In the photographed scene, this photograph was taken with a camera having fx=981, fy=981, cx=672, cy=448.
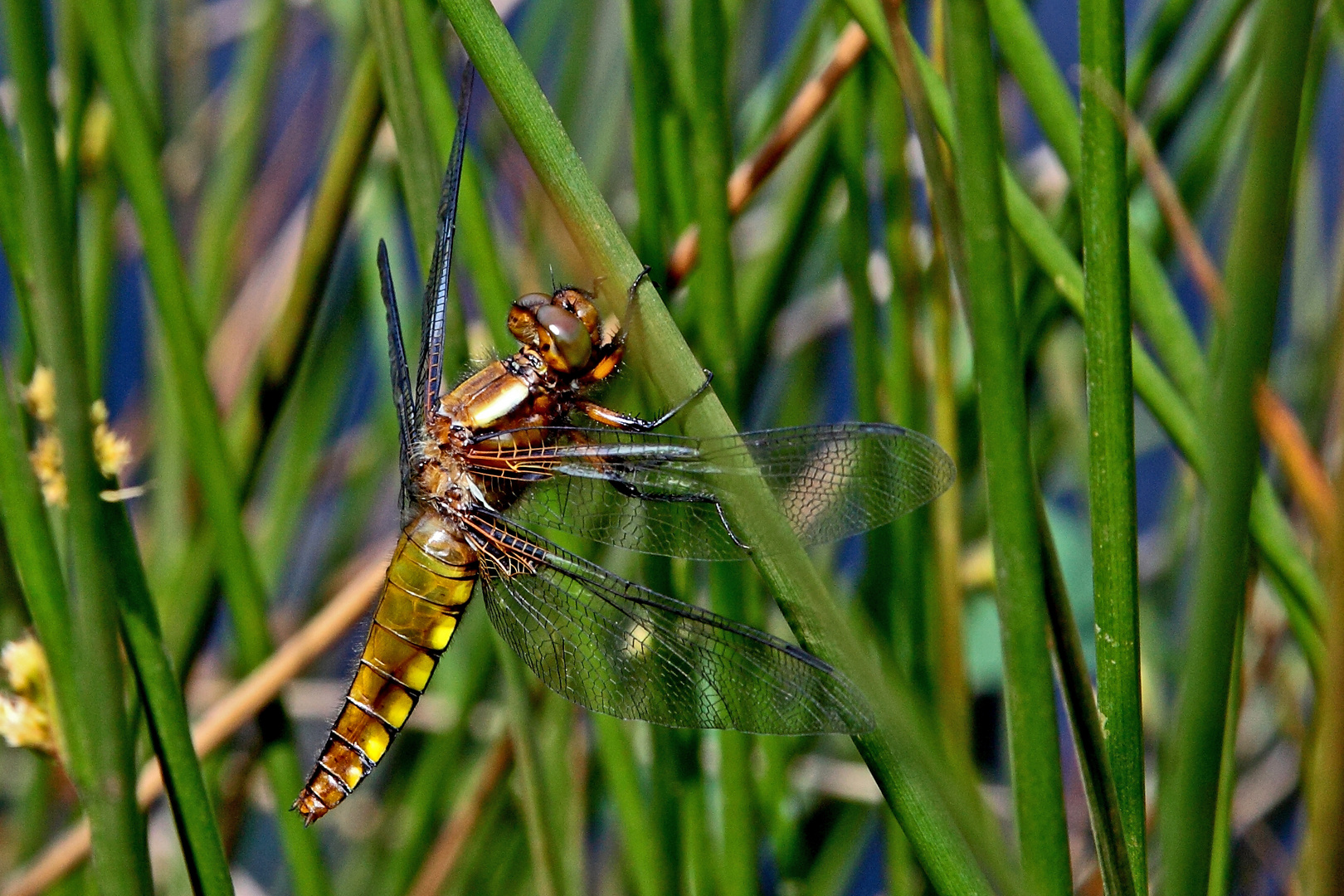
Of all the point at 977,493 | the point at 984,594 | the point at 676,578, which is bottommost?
the point at 676,578

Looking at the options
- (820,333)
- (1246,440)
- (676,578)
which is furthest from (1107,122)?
(820,333)

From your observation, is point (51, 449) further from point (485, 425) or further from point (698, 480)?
point (698, 480)

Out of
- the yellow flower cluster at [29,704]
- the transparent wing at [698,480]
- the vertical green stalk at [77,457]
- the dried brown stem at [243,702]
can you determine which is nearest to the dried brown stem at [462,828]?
the dried brown stem at [243,702]

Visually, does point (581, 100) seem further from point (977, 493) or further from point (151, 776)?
point (151, 776)

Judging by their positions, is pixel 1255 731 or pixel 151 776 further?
pixel 1255 731

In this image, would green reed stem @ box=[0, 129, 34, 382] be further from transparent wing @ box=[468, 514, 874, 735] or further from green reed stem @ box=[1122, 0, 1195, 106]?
green reed stem @ box=[1122, 0, 1195, 106]

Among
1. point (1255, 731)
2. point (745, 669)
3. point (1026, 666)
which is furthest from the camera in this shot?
point (1255, 731)

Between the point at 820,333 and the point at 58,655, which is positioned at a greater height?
the point at 820,333

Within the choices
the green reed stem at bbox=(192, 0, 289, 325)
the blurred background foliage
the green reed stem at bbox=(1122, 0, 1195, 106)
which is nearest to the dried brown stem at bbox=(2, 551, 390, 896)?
the blurred background foliage
